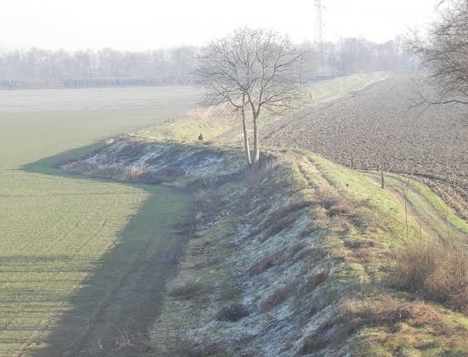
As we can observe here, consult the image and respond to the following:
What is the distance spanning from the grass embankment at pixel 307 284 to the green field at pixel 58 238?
110 inches

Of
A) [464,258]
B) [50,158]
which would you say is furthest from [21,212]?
[464,258]

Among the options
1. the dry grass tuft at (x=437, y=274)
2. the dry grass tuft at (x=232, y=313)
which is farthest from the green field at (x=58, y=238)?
the dry grass tuft at (x=437, y=274)

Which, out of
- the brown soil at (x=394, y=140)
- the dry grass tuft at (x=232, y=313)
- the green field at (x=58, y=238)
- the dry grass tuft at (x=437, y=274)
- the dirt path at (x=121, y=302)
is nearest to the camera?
the dry grass tuft at (x=437, y=274)

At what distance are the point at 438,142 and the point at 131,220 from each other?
87.8 feet

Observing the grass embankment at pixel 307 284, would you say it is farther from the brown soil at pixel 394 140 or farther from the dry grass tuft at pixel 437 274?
the brown soil at pixel 394 140

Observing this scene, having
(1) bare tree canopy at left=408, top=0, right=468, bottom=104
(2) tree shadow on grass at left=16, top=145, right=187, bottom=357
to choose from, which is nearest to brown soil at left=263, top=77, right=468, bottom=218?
(1) bare tree canopy at left=408, top=0, right=468, bottom=104

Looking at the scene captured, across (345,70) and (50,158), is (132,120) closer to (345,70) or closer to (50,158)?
(50,158)

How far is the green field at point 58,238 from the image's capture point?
1870cm

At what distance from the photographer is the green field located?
18.7 metres

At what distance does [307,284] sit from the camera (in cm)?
1681

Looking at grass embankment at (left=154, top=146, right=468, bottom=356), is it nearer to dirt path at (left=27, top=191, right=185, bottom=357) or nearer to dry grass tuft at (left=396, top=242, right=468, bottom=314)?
dry grass tuft at (left=396, top=242, right=468, bottom=314)

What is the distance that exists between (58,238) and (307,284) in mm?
15427

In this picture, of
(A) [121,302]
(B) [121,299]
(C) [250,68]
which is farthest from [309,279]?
(C) [250,68]

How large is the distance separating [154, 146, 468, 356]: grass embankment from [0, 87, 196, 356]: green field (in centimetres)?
279
